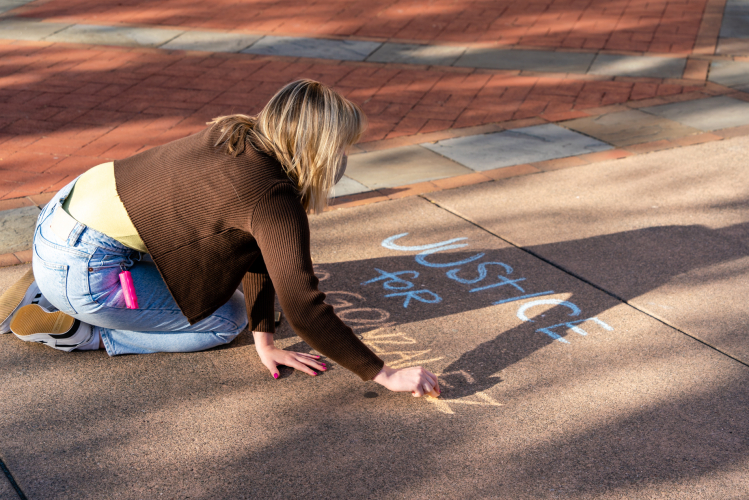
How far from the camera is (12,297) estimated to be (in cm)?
295

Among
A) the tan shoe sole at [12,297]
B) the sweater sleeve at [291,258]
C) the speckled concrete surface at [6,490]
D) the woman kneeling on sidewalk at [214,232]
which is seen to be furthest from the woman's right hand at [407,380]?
the tan shoe sole at [12,297]

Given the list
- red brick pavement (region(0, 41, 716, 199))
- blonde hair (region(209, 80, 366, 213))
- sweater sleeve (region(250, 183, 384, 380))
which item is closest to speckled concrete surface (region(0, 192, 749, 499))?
sweater sleeve (region(250, 183, 384, 380))

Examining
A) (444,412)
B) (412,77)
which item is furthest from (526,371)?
(412,77)

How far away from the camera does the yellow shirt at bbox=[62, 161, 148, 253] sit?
2.42 m

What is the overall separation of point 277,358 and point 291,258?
0.75 m

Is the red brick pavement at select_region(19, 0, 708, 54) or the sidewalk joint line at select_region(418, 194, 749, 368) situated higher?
the red brick pavement at select_region(19, 0, 708, 54)

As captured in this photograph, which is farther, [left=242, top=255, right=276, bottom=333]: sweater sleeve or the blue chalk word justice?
the blue chalk word justice

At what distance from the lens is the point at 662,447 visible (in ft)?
7.81

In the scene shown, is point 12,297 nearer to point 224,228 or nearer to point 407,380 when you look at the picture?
point 224,228

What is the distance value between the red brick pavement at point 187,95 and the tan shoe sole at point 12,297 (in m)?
1.57

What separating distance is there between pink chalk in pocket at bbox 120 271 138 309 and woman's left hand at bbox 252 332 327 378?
47cm

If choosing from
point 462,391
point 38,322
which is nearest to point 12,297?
point 38,322

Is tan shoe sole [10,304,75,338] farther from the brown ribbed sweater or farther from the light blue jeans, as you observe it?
the brown ribbed sweater

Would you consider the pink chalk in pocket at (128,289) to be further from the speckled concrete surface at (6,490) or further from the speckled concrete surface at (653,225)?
the speckled concrete surface at (653,225)
